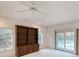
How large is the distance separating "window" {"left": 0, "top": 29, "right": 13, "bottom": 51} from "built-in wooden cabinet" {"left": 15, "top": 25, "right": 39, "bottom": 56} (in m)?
0.13

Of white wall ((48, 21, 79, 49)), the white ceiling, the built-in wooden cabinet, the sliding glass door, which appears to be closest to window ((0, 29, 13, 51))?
the built-in wooden cabinet

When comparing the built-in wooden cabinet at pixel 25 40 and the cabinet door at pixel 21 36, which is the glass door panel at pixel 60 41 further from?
the cabinet door at pixel 21 36

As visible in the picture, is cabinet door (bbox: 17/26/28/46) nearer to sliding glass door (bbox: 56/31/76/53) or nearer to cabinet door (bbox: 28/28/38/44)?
cabinet door (bbox: 28/28/38/44)

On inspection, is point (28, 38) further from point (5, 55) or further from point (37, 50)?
point (5, 55)

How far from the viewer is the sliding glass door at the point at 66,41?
1.48 meters

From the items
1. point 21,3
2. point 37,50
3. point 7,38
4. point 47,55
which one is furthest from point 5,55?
point 21,3

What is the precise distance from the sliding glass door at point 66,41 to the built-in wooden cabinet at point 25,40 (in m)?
0.44

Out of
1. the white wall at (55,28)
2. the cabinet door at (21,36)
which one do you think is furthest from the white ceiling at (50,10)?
the cabinet door at (21,36)

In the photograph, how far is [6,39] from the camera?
144 centimetres

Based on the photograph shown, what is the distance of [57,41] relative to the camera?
1.62 meters

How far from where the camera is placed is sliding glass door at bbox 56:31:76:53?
1.48 meters

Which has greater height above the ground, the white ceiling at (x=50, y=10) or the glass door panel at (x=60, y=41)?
the white ceiling at (x=50, y=10)

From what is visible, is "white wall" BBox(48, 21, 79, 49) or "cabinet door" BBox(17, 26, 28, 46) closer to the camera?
"white wall" BBox(48, 21, 79, 49)

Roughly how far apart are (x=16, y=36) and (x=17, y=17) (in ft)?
1.15
